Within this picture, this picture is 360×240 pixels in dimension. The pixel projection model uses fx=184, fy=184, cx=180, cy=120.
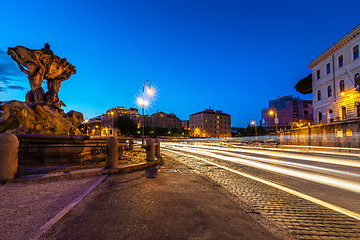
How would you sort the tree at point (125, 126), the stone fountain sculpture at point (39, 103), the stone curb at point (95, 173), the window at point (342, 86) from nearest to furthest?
the stone curb at point (95, 173), the stone fountain sculpture at point (39, 103), the window at point (342, 86), the tree at point (125, 126)

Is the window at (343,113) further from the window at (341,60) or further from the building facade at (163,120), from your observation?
the building facade at (163,120)

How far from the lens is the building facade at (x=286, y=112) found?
75.5 metres

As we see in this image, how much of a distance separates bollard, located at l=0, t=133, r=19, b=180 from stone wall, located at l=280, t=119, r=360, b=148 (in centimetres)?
3077

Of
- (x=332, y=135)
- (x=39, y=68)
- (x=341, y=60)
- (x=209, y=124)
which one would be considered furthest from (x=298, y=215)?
(x=209, y=124)

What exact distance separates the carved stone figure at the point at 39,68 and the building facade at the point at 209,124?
95.0 metres

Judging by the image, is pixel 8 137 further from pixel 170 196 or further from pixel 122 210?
pixel 170 196

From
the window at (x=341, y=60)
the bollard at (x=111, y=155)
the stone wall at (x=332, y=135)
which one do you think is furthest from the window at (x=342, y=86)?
the bollard at (x=111, y=155)

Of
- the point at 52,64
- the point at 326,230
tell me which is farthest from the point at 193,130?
the point at 326,230

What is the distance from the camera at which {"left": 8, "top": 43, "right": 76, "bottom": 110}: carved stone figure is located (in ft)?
32.2

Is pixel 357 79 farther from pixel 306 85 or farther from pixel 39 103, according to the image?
pixel 39 103

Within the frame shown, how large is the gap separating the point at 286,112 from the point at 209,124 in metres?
41.1

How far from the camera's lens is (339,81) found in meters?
33.2

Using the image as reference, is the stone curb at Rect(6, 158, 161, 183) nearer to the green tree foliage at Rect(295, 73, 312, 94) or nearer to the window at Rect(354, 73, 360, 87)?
the window at Rect(354, 73, 360, 87)

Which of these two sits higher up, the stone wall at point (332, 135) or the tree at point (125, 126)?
the tree at point (125, 126)
